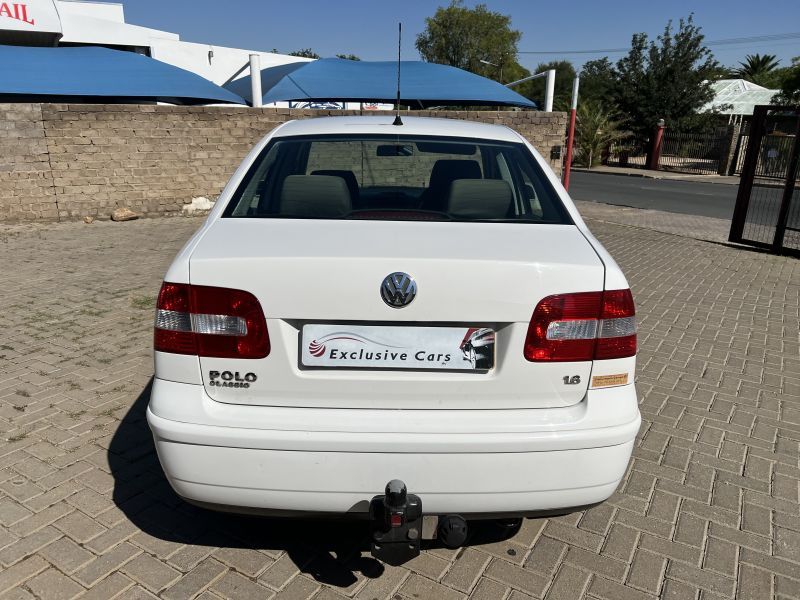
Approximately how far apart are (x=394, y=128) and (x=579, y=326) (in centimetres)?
157

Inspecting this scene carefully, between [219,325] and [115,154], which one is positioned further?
[115,154]

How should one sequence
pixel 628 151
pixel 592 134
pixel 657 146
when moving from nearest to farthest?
pixel 592 134, pixel 657 146, pixel 628 151

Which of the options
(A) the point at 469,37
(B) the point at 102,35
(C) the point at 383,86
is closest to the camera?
(C) the point at 383,86

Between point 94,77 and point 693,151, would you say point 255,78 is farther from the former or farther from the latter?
point 693,151

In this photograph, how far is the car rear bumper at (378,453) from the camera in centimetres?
189

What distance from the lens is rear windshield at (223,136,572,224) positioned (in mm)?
2504

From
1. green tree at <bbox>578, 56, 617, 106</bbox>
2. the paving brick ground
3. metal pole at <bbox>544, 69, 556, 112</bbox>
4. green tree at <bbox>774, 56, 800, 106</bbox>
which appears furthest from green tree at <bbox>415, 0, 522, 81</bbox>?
the paving brick ground

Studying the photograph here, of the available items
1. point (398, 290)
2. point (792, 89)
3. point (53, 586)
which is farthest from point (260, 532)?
point (792, 89)

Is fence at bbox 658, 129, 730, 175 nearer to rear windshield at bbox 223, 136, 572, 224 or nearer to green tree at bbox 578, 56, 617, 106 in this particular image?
green tree at bbox 578, 56, 617, 106

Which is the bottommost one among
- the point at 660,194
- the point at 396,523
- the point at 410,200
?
the point at 660,194

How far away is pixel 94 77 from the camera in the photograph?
38.8ft

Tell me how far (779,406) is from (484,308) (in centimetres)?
308

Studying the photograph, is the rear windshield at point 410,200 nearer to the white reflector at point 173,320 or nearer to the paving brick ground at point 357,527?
the white reflector at point 173,320

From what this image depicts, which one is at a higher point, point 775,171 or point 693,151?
point 775,171
